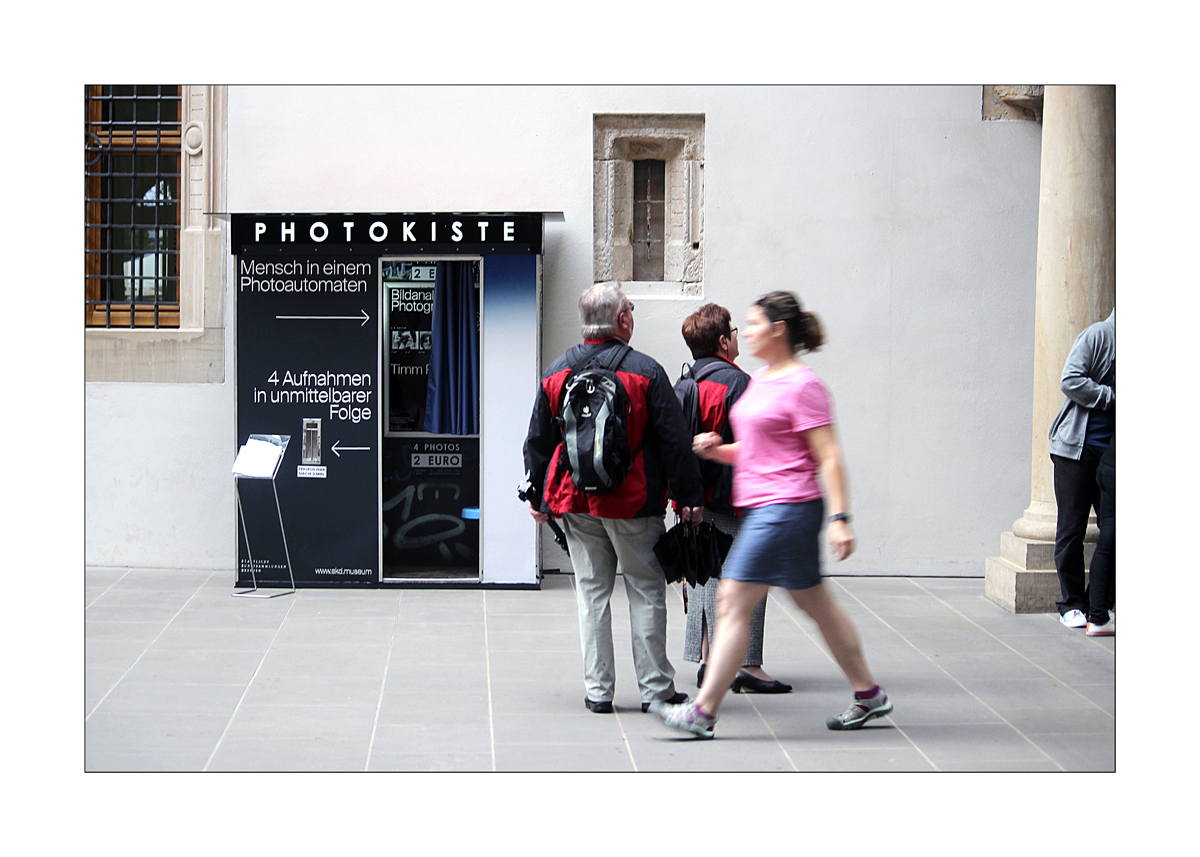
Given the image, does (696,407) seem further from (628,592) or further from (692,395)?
(628,592)

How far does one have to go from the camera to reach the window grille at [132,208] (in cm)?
756

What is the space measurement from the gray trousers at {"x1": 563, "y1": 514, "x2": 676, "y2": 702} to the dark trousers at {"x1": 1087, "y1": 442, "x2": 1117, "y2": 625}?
8.73ft

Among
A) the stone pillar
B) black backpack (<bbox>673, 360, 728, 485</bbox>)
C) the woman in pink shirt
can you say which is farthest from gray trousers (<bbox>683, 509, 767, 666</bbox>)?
the stone pillar

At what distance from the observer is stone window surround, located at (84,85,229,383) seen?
7414 mm

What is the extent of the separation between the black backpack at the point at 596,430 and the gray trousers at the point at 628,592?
234 mm

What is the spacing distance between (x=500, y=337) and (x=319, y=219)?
1.31 m

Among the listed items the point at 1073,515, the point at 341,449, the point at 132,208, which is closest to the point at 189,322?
the point at 132,208

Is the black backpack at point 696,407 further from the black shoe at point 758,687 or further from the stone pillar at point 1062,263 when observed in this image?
the stone pillar at point 1062,263

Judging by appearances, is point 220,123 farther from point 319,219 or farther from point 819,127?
point 819,127

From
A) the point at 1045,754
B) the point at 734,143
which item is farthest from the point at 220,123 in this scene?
the point at 1045,754

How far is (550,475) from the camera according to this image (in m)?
4.32

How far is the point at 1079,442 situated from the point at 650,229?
Answer: 3177 millimetres

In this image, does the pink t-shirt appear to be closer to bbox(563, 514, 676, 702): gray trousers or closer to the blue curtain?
bbox(563, 514, 676, 702): gray trousers

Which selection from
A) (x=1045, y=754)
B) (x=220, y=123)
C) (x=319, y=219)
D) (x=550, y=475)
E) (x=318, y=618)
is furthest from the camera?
(x=220, y=123)
